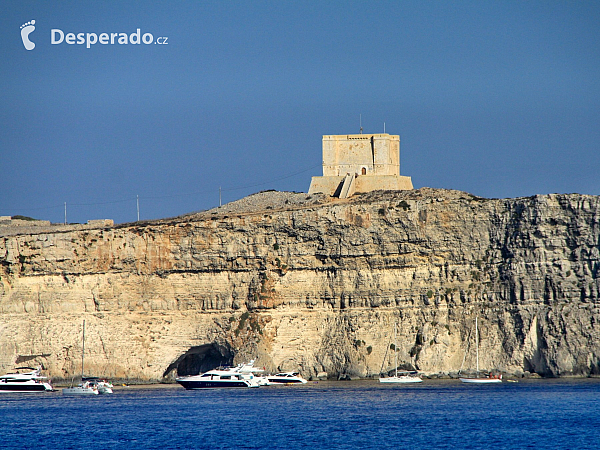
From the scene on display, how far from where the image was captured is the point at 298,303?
7919 centimetres

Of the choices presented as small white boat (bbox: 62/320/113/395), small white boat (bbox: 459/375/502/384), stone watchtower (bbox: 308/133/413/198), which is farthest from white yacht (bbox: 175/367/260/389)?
stone watchtower (bbox: 308/133/413/198)

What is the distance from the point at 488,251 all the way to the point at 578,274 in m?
6.01

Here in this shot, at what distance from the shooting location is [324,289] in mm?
79062

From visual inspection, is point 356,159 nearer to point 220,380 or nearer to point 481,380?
point 220,380

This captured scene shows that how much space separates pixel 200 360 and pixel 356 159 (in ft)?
69.8

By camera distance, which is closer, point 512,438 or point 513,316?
point 512,438

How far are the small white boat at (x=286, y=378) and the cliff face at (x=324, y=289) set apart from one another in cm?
63

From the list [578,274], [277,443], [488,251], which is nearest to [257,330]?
[488,251]

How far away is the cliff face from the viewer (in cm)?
7531

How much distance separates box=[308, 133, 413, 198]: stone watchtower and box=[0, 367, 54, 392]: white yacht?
27.4m

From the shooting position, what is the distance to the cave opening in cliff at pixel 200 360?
79125 millimetres

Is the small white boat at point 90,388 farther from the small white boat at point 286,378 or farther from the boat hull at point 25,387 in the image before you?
the small white boat at point 286,378

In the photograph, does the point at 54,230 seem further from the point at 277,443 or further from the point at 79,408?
the point at 277,443

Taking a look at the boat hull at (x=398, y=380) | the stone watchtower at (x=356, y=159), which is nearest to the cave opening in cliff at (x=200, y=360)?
the boat hull at (x=398, y=380)
